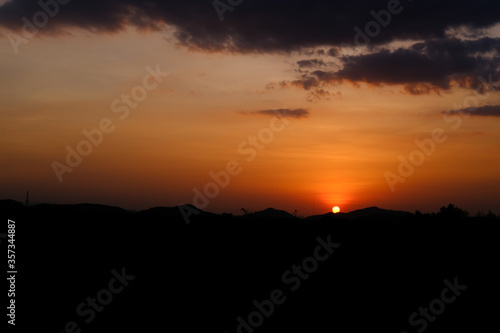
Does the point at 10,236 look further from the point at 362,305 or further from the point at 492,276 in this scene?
the point at 492,276

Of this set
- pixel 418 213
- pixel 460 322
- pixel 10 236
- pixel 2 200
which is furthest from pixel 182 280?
pixel 2 200

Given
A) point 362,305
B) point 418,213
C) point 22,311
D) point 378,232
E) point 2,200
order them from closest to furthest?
1. point 22,311
2. point 362,305
3. point 378,232
4. point 418,213
5. point 2,200

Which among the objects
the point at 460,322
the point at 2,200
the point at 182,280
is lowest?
the point at 460,322

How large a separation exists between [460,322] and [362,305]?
2.85m

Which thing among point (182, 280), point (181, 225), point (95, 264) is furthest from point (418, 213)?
point (95, 264)

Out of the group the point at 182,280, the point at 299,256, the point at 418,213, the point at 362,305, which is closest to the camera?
the point at 362,305

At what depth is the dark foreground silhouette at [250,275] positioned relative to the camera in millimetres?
15109

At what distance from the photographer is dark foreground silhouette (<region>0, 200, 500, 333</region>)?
15109mm

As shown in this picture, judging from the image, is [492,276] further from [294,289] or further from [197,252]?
[197,252]

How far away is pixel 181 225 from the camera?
22750 mm

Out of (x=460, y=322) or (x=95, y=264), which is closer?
(x=460, y=322)

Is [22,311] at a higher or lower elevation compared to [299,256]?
lower

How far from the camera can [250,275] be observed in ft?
59.5

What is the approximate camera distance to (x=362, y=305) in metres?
16.3
